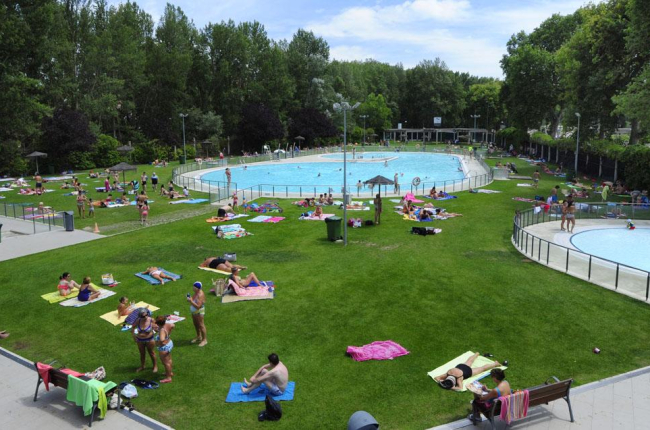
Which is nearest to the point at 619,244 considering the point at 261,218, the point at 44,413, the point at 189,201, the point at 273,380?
the point at 261,218

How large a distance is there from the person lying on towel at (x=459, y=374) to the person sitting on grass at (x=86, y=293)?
35.3 feet

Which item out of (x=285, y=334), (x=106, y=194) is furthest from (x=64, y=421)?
(x=106, y=194)

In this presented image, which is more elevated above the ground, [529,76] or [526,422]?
[529,76]

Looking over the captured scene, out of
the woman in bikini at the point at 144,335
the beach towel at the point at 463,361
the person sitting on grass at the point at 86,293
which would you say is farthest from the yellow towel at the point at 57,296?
the beach towel at the point at 463,361

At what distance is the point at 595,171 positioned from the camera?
4331cm

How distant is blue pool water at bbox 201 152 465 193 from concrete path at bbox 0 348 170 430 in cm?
3055

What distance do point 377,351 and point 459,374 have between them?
203 centimetres

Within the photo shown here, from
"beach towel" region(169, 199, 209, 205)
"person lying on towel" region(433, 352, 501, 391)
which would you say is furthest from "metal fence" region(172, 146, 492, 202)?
"person lying on towel" region(433, 352, 501, 391)

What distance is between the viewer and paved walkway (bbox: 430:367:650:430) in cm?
856

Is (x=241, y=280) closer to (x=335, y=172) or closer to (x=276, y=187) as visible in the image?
(x=276, y=187)

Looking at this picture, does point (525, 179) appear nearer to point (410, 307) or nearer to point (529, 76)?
point (529, 76)

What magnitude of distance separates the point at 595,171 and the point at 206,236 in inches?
1402

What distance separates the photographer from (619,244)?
21625mm

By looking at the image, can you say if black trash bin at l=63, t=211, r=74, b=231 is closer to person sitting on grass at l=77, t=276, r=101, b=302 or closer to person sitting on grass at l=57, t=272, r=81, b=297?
person sitting on grass at l=57, t=272, r=81, b=297
